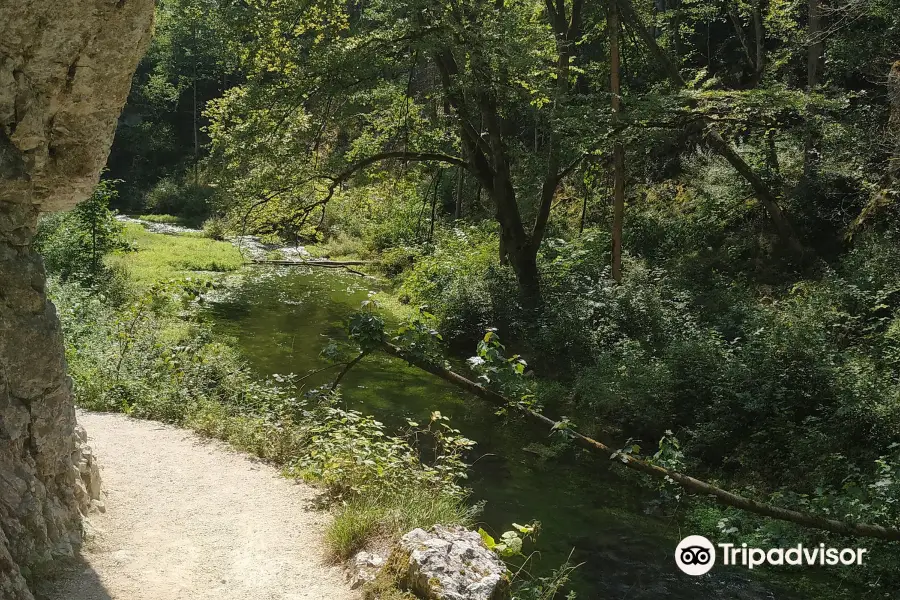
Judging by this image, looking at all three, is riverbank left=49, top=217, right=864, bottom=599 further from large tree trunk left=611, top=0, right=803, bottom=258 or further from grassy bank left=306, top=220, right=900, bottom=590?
large tree trunk left=611, top=0, right=803, bottom=258

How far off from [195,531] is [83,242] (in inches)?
496

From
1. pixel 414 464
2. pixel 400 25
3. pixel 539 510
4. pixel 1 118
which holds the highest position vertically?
pixel 400 25

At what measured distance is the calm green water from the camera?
295 inches

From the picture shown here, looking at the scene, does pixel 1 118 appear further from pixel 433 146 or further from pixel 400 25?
pixel 433 146

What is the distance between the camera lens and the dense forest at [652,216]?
9859 mm

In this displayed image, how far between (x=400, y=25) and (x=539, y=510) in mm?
9137

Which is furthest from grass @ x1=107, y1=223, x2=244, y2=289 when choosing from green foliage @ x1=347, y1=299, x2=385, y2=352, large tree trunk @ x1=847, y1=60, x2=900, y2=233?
large tree trunk @ x1=847, y1=60, x2=900, y2=233

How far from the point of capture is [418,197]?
2497 cm

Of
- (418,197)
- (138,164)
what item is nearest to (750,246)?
(418,197)

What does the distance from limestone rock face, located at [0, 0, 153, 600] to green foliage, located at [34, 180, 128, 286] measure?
11.5m

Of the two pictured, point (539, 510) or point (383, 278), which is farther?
point (383, 278)

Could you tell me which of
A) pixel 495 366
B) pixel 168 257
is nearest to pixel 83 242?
pixel 168 257

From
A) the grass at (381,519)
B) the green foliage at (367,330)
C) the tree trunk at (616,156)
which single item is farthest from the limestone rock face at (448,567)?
the tree trunk at (616,156)

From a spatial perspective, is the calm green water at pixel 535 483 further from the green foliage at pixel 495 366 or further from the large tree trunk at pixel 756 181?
the large tree trunk at pixel 756 181
